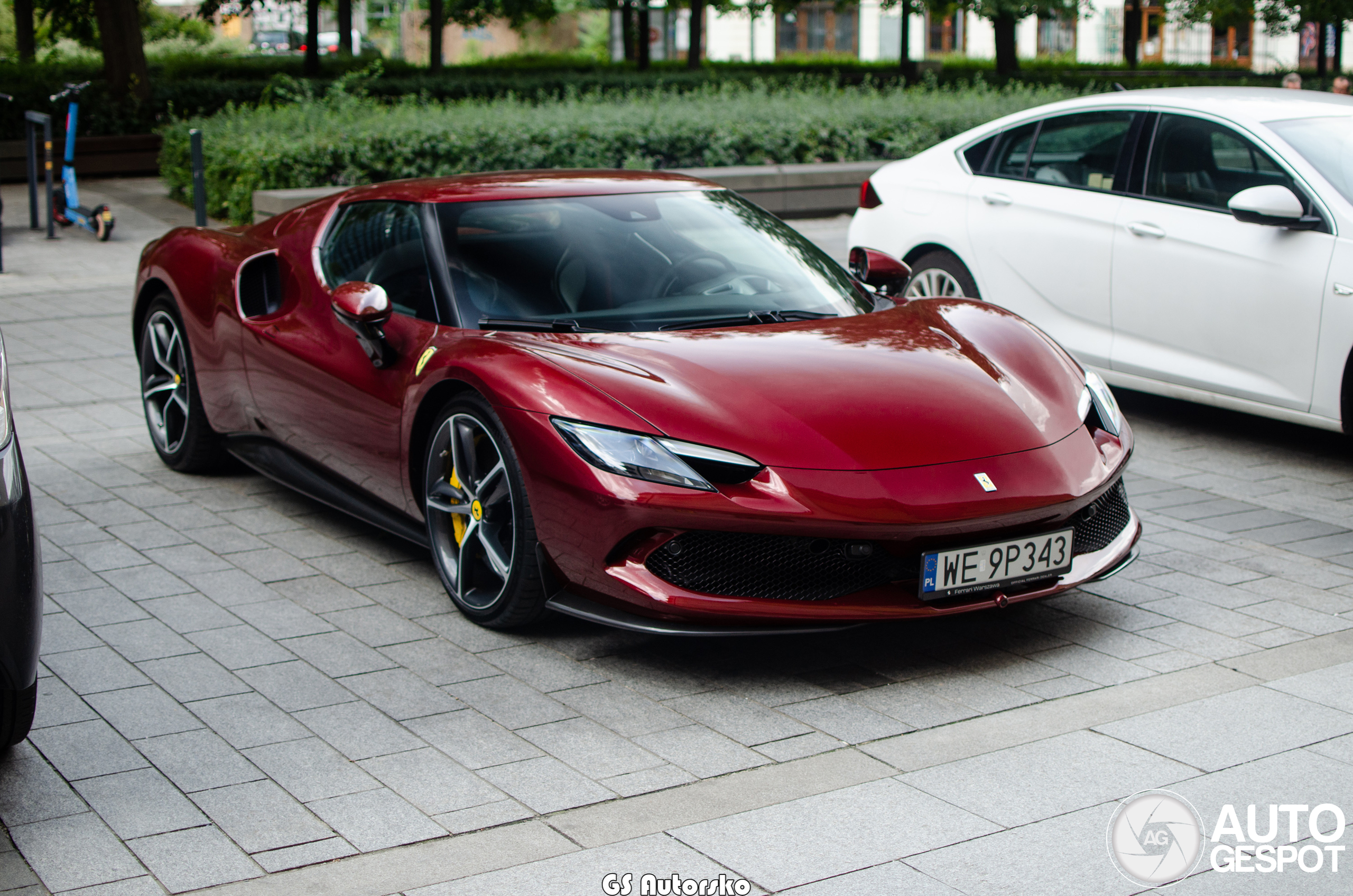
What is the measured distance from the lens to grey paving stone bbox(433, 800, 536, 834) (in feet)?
10.8

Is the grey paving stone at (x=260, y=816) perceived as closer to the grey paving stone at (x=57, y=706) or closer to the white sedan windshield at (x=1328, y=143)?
the grey paving stone at (x=57, y=706)

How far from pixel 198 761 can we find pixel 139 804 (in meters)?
0.25

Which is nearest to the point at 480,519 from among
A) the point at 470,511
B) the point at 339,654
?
the point at 470,511

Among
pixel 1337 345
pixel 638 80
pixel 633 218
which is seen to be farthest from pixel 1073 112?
pixel 638 80

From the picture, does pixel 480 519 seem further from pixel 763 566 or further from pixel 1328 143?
pixel 1328 143

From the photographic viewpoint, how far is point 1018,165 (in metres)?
7.74

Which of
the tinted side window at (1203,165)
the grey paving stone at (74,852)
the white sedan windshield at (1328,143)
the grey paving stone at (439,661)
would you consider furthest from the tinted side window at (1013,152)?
the grey paving stone at (74,852)

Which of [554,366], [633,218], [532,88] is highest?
[532,88]

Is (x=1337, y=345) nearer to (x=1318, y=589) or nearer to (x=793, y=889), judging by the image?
(x=1318, y=589)

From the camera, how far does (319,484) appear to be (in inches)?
211

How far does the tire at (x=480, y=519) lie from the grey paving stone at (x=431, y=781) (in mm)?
740

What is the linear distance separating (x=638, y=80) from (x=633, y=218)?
1085 inches

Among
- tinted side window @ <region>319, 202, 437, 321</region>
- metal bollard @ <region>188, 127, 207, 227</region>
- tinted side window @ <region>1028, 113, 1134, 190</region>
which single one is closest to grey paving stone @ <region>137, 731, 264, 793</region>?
tinted side window @ <region>319, 202, 437, 321</region>
